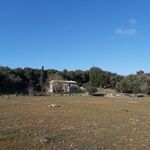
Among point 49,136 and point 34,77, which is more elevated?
point 34,77

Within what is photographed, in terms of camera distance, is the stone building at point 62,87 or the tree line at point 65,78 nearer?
the tree line at point 65,78

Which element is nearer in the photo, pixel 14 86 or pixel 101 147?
pixel 101 147

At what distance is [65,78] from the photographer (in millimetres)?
179750

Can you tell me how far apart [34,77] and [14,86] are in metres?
24.3

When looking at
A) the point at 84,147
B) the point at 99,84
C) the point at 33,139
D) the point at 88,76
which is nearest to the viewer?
the point at 84,147

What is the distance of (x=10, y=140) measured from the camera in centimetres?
1858

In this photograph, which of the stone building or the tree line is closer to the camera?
the tree line

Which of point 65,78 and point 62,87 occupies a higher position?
point 65,78

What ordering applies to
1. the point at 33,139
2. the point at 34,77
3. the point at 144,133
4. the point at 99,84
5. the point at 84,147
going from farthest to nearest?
the point at 99,84 < the point at 34,77 < the point at 144,133 < the point at 33,139 < the point at 84,147

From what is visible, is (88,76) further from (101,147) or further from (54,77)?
(101,147)

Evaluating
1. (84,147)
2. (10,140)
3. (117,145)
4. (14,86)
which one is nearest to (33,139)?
(10,140)

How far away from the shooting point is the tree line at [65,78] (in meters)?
125

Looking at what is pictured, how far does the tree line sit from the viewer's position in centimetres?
12464

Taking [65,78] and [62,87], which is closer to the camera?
[62,87]
